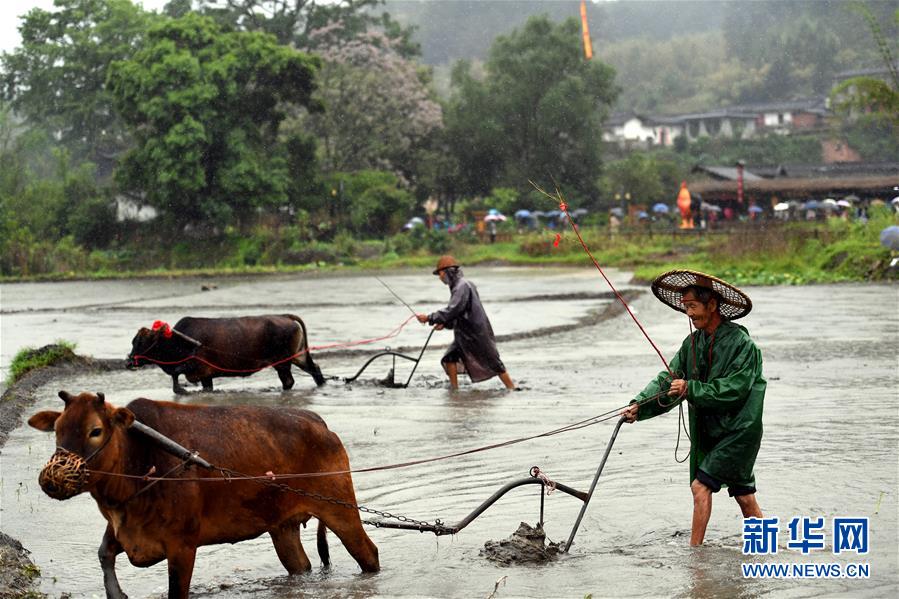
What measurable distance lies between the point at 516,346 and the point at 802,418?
8.26 meters

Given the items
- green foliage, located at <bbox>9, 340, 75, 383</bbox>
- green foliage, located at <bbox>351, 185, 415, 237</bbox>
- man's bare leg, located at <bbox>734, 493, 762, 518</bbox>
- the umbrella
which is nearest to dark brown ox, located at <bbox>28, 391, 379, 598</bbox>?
man's bare leg, located at <bbox>734, 493, 762, 518</bbox>

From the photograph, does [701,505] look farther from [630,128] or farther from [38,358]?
[630,128]

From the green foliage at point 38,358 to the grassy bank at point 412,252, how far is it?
23005 millimetres

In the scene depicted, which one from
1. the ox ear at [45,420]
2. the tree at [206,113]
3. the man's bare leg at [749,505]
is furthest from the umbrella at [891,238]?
the ox ear at [45,420]

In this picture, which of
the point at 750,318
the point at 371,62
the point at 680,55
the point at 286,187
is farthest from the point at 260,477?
the point at 680,55

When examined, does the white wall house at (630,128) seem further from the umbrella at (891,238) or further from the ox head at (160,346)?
the ox head at (160,346)

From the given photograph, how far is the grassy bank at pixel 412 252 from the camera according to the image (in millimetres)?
38562

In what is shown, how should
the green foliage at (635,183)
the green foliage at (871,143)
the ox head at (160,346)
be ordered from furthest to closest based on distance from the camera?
the green foliage at (871,143)
the green foliage at (635,183)
the ox head at (160,346)

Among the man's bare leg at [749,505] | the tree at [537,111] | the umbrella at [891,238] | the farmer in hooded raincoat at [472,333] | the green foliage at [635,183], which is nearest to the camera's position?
the man's bare leg at [749,505]

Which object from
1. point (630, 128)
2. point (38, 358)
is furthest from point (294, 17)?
point (38, 358)

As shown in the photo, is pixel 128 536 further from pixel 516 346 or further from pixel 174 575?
pixel 516 346

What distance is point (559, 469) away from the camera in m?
10.0

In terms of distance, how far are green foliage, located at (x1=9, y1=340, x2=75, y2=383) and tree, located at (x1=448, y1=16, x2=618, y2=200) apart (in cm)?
4694

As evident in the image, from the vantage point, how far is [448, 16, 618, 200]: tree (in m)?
63.5
